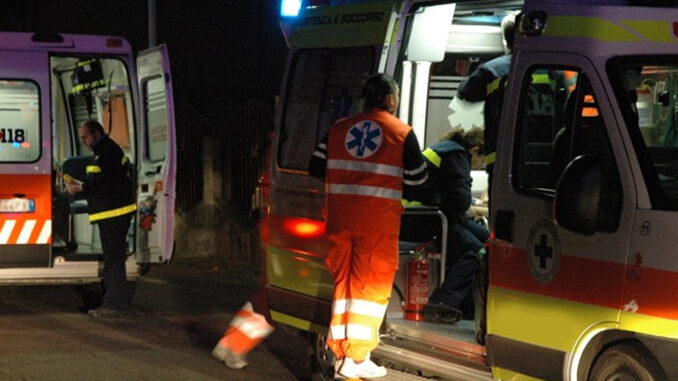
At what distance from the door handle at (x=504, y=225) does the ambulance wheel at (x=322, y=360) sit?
1.78m

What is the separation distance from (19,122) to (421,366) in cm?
567

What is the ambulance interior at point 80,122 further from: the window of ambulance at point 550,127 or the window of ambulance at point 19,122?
the window of ambulance at point 550,127

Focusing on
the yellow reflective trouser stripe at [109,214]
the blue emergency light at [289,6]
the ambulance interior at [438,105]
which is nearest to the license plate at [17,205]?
the yellow reflective trouser stripe at [109,214]

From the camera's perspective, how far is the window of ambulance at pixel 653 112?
5293 millimetres

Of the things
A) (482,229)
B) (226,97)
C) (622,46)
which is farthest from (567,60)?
(226,97)

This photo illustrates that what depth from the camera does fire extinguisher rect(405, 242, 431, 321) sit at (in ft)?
24.0

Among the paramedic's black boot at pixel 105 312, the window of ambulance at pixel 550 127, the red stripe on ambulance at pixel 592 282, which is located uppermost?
the window of ambulance at pixel 550 127

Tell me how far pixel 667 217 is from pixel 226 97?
666 inches

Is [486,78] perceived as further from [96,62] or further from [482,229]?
[96,62]

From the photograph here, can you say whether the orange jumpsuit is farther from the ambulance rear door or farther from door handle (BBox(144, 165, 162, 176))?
the ambulance rear door

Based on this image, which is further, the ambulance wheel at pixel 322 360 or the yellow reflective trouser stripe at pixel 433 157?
the yellow reflective trouser stripe at pixel 433 157

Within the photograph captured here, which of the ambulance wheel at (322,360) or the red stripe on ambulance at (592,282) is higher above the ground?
the red stripe on ambulance at (592,282)

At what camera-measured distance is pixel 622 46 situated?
542cm

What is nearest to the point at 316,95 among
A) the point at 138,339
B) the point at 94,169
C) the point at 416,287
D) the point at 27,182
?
the point at 416,287
